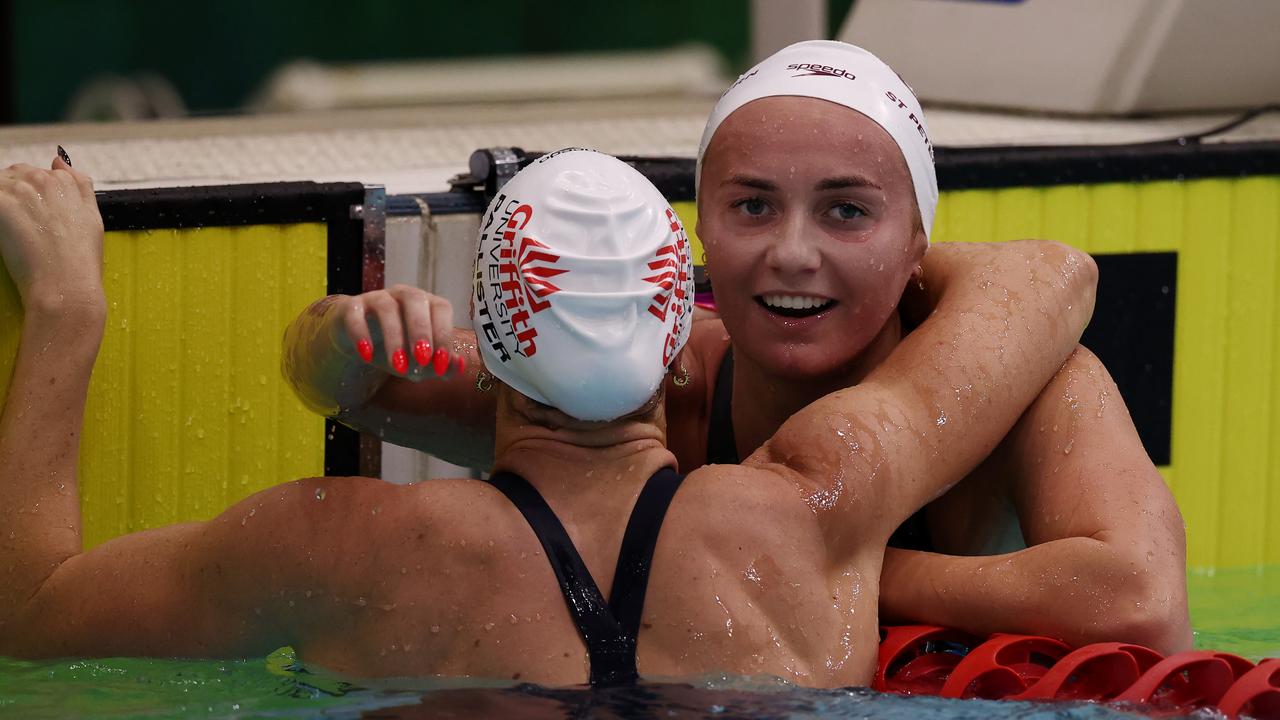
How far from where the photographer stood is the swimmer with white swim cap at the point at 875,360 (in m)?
2.22

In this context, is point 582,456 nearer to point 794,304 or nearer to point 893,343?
point 794,304

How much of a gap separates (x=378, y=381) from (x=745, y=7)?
10.5 meters

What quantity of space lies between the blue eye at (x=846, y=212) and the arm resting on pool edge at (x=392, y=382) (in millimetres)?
576

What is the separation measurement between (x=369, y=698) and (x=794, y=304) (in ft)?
2.87

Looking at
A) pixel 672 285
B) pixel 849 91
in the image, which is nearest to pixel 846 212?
pixel 849 91

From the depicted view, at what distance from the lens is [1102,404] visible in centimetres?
247

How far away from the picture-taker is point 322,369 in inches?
87.4

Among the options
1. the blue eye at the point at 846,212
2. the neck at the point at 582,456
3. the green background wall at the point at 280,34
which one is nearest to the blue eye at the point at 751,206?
the blue eye at the point at 846,212

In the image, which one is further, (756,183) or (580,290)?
(756,183)

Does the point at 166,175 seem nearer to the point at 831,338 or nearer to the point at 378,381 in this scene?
the point at 378,381

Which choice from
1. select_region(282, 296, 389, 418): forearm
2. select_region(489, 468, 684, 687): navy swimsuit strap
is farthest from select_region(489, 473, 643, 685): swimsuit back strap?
select_region(282, 296, 389, 418): forearm

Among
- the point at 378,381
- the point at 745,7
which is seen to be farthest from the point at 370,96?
the point at 378,381

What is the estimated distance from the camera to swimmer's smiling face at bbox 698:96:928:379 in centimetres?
242

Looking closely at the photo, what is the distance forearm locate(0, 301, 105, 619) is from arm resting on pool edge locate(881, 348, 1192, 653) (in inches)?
45.3
